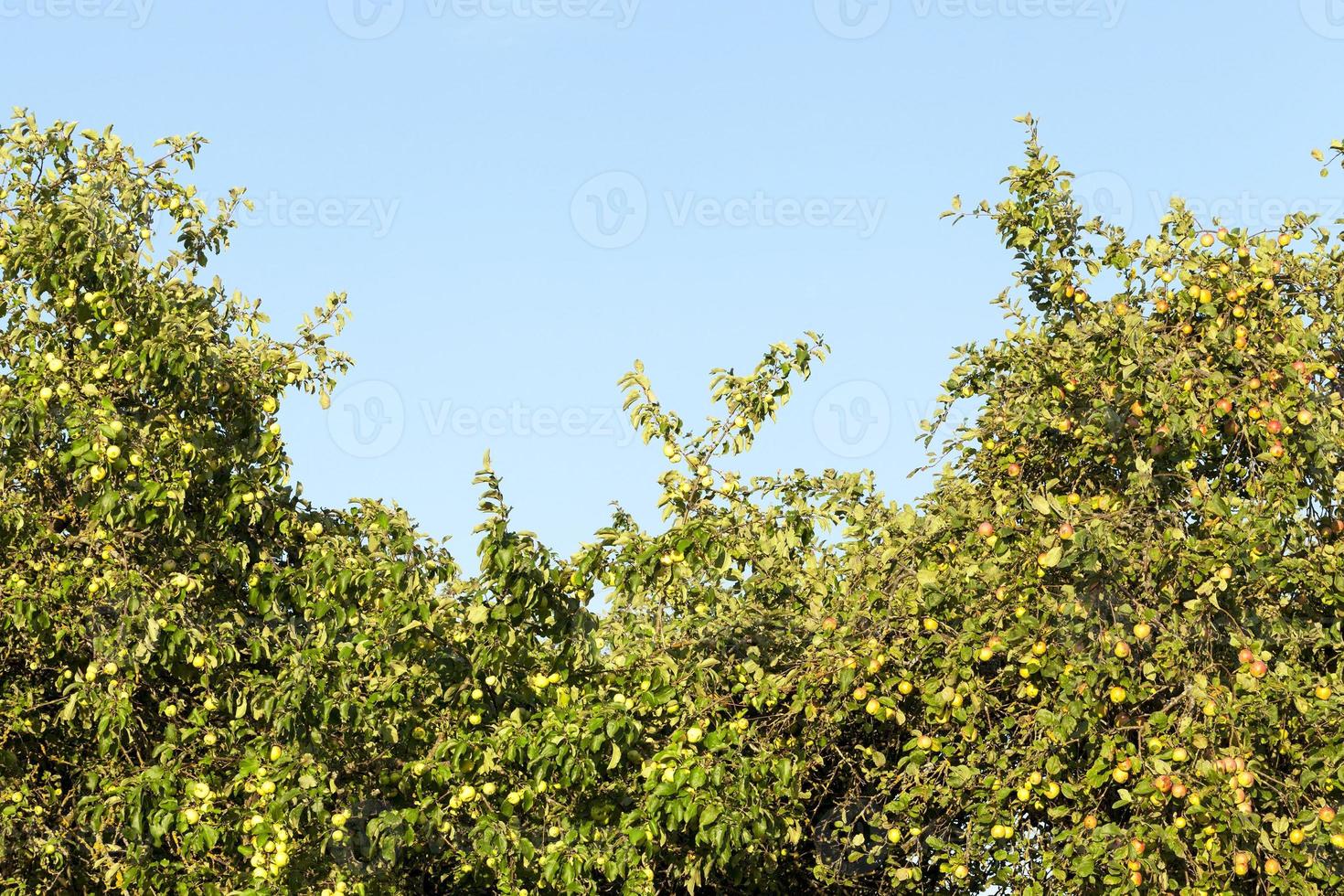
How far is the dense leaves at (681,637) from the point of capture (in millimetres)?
8125

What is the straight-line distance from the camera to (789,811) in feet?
29.5

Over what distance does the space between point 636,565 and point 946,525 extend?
2.37 m

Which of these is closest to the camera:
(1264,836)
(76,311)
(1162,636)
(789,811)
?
(1264,836)

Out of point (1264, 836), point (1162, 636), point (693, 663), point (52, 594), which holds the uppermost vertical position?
point (52, 594)

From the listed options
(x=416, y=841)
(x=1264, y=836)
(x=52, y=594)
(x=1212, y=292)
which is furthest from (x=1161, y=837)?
(x=52, y=594)

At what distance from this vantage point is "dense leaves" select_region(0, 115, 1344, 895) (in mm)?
8125

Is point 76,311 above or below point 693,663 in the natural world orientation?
above

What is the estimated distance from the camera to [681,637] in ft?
30.0

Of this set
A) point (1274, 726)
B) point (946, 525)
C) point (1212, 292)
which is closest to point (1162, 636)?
point (1274, 726)

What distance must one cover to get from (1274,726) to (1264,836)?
0.65 meters

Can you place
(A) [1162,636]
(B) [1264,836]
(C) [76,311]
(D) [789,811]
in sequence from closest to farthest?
1. (B) [1264,836]
2. (A) [1162,636]
3. (D) [789,811]
4. (C) [76,311]

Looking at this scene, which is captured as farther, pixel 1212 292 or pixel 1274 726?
pixel 1212 292

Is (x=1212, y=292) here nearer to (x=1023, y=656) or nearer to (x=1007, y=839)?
(x=1023, y=656)

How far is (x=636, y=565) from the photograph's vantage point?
8.16 m
